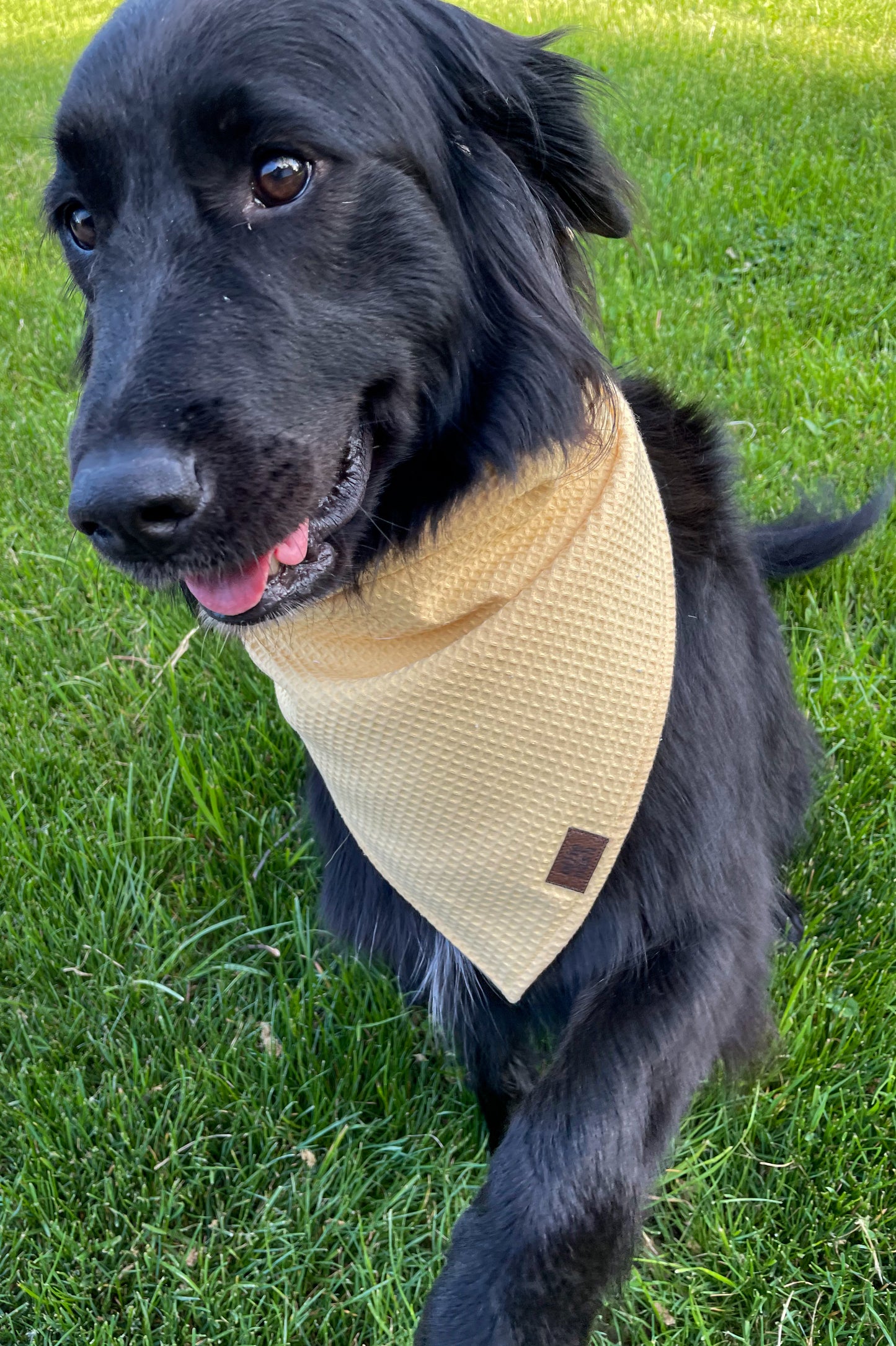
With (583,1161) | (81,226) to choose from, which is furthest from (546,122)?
(583,1161)

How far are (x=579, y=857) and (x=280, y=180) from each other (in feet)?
3.30

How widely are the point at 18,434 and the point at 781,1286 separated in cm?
342

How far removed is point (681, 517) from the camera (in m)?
1.84

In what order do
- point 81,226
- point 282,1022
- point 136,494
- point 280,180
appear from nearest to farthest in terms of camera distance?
point 136,494 → point 280,180 → point 81,226 → point 282,1022

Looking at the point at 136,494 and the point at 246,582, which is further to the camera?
the point at 246,582

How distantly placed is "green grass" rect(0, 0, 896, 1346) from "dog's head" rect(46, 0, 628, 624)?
47 cm

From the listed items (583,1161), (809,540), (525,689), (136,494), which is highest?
(136,494)

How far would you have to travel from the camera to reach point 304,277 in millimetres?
1377

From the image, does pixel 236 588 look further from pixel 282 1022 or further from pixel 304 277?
pixel 282 1022

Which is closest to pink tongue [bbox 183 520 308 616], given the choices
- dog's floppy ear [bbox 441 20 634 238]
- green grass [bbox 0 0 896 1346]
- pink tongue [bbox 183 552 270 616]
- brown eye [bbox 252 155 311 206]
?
pink tongue [bbox 183 552 270 616]

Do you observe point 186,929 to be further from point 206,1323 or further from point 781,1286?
point 781,1286

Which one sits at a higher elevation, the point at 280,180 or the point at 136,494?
the point at 280,180

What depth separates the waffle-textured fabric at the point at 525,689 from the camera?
62.4 inches

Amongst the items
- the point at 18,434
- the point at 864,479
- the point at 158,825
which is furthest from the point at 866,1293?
the point at 18,434
